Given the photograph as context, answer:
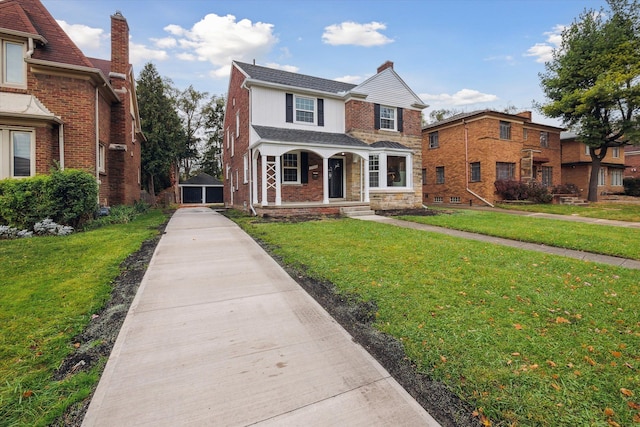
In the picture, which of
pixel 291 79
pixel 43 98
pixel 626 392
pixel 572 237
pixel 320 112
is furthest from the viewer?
pixel 291 79

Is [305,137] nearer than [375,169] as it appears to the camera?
Yes

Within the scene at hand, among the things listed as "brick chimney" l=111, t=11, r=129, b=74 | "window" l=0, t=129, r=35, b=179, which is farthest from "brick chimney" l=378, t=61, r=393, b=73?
"window" l=0, t=129, r=35, b=179

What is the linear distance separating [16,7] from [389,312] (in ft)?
53.7

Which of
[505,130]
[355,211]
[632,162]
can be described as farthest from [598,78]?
[632,162]

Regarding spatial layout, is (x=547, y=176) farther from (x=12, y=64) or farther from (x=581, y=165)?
(x=12, y=64)

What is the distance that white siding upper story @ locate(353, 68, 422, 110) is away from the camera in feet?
53.2

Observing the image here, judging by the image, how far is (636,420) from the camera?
6.07 feet

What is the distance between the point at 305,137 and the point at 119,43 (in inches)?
383

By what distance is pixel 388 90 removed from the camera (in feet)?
55.0

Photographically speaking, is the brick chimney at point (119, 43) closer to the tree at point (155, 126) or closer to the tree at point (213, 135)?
the tree at point (155, 126)

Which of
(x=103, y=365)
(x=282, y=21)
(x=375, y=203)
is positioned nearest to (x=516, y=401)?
(x=103, y=365)

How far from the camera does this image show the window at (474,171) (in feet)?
67.2

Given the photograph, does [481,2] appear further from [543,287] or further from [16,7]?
[16,7]

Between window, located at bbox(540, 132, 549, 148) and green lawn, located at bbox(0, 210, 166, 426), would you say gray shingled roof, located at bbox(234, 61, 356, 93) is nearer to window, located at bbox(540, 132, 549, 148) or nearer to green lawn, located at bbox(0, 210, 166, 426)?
green lawn, located at bbox(0, 210, 166, 426)
